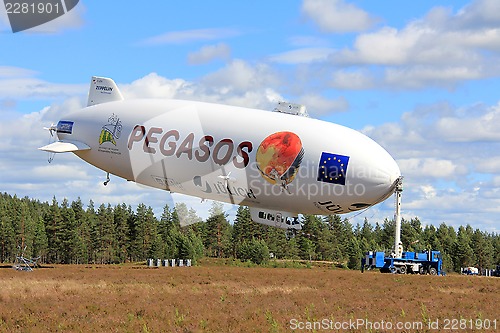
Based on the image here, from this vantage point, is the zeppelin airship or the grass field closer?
the grass field

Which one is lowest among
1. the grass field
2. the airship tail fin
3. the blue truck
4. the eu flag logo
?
the grass field

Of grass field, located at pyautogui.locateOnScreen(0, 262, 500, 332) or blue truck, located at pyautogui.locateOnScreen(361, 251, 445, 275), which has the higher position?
blue truck, located at pyautogui.locateOnScreen(361, 251, 445, 275)

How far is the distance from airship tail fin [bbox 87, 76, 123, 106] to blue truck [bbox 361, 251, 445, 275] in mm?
30384

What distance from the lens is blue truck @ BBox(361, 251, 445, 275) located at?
69750 mm

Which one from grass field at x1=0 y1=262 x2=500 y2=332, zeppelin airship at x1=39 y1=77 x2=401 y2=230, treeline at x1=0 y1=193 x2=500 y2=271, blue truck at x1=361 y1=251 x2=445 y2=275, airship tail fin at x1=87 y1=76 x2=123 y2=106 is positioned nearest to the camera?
grass field at x1=0 y1=262 x2=500 y2=332

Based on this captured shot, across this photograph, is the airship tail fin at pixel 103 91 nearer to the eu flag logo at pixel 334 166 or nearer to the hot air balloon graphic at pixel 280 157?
the hot air balloon graphic at pixel 280 157

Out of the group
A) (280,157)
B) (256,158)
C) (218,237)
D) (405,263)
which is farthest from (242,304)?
(218,237)

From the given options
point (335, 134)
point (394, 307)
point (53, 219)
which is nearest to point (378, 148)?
point (335, 134)

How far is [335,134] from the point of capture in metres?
42.9

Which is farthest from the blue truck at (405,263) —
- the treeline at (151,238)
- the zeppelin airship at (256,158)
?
the treeline at (151,238)

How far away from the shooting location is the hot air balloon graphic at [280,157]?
42344 mm

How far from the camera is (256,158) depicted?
1695 inches

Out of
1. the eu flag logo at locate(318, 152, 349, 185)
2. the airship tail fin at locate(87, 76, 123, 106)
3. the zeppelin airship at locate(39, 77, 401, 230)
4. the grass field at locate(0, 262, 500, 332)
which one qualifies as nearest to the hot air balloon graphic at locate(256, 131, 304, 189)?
the zeppelin airship at locate(39, 77, 401, 230)

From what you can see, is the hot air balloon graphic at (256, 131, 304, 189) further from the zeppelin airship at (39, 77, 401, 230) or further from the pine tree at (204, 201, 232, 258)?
the pine tree at (204, 201, 232, 258)
